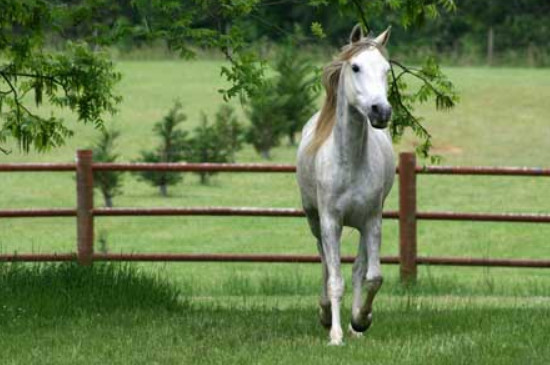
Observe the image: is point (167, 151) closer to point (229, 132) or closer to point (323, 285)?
point (229, 132)

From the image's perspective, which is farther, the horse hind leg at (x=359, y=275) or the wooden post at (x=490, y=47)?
the wooden post at (x=490, y=47)

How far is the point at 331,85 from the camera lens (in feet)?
32.3

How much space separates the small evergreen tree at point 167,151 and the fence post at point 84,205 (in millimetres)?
9219

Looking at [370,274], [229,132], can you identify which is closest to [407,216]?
[370,274]

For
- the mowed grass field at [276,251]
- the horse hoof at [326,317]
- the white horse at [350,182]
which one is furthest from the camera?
the horse hoof at [326,317]

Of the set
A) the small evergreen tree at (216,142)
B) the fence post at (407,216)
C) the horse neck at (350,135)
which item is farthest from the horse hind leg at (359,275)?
the small evergreen tree at (216,142)

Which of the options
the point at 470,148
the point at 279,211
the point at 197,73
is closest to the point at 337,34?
the point at 197,73

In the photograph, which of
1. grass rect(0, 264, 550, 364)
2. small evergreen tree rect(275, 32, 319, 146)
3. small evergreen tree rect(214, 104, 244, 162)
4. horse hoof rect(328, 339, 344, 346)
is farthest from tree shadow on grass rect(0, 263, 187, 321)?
small evergreen tree rect(275, 32, 319, 146)

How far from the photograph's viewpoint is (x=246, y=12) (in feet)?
35.1

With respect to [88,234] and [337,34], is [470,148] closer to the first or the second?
[88,234]

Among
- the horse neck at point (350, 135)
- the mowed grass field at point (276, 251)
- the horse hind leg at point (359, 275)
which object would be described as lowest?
the mowed grass field at point (276, 251)

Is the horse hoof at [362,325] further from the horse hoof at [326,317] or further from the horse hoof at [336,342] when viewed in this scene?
the horse hoof at [326,317]

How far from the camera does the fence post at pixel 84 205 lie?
13781 mm

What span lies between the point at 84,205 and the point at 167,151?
11206 millimetres
